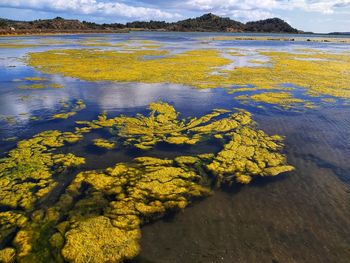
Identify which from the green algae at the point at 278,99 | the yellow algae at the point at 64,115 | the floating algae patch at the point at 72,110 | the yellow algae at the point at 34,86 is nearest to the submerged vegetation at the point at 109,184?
the yellow algae at the point at 64,115

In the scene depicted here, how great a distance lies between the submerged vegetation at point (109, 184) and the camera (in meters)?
6.10

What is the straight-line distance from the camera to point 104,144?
10.8 meters

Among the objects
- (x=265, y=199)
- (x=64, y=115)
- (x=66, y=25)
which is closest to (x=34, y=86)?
(x=64, y=115)

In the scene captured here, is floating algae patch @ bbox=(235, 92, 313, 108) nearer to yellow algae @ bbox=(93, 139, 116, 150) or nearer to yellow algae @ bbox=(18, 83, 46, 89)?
yellow algae @ bbox=(93, 139, 116, 150)

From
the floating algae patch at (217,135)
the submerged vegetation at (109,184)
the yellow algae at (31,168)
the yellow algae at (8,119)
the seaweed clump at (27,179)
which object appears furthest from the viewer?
the yellow algae at (8,119)

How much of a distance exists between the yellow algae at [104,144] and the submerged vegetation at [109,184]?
37 millimetres

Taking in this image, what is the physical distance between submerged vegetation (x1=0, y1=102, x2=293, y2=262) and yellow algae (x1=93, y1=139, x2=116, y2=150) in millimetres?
37

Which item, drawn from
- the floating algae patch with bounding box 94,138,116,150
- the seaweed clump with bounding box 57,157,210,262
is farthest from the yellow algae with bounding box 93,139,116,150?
the seaweed clump with bounding box 57,157,210,262

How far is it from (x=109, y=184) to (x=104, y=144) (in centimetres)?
285

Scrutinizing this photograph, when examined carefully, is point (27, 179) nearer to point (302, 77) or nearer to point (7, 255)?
point (7, 255)

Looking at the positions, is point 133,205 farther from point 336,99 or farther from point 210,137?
point 336,99

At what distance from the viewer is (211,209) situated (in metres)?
7.27

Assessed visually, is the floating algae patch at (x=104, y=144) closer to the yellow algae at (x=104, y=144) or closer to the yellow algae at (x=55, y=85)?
the yellow algae at (x=104, y=144)

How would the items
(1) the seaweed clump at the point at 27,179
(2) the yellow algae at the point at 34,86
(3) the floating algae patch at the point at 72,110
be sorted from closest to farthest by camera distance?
(1) the seaweed clump at the point at 27,179, (3) the floating algae patch at the point at 72,110, (2) the yellow algae at the point at 34,86
